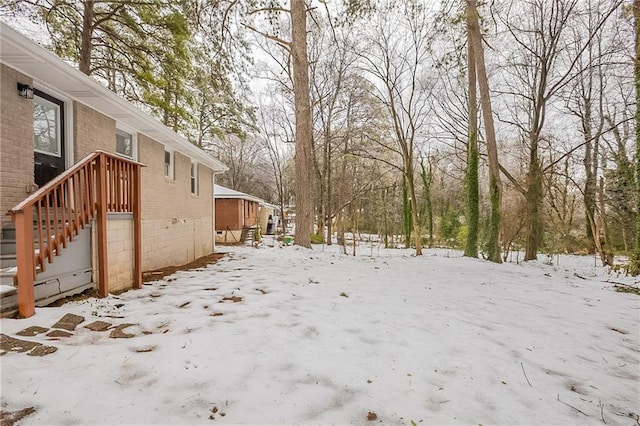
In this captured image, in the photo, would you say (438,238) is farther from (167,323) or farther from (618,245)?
(167,323)

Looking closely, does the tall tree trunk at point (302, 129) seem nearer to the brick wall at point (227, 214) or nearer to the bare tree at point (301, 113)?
the bare tree at point (301, 113)

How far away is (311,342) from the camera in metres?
2.44

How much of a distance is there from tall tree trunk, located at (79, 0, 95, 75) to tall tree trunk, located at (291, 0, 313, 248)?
17.9 ft

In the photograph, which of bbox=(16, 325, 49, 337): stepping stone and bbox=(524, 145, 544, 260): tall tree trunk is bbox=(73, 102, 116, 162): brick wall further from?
bbox=(524, 145, 544, 260): tall tree trunk

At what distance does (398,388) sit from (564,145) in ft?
54.3

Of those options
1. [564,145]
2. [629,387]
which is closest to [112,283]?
[629,387]

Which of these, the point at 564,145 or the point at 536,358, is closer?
the point at 536,358

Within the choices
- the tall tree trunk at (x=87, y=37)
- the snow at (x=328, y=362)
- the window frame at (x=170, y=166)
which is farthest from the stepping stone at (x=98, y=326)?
the tall tree trunk at (x=87, y=37)

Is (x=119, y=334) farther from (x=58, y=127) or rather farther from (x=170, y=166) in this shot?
(x=170, y=166)

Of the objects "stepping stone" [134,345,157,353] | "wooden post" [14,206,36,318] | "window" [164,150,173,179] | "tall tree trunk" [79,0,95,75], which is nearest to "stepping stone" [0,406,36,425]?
"stepping stone" [134,345,157,353]

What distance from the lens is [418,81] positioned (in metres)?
12.6

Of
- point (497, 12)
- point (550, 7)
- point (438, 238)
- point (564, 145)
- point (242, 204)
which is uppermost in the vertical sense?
point (550, 7)

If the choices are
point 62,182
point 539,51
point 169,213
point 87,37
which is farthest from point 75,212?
point 539,51

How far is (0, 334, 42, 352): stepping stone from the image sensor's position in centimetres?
192
